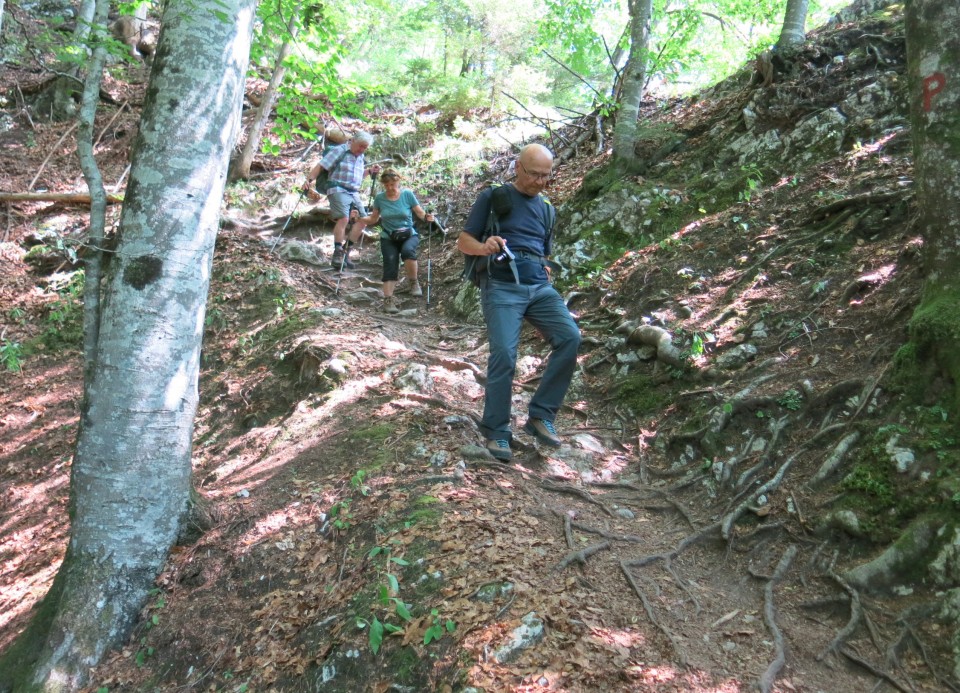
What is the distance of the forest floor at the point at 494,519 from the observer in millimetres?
2893

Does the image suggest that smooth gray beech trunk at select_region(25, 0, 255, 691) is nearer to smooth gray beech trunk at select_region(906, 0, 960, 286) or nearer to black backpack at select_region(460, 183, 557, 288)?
black backpack at select_region(460, 183, 557, 288)

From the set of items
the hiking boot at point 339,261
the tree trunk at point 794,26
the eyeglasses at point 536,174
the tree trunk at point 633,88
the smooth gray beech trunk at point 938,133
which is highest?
the tree trunk at point 794,26

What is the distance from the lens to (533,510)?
4.13 meters

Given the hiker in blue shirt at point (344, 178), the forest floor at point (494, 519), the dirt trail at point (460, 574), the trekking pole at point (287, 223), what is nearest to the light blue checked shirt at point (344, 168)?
the hiker in blue shirt at point (344, 178)

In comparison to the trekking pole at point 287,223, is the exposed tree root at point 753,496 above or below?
below

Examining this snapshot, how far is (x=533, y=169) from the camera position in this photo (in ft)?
14.8

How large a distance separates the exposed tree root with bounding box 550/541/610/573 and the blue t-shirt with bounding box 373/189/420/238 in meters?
6.41

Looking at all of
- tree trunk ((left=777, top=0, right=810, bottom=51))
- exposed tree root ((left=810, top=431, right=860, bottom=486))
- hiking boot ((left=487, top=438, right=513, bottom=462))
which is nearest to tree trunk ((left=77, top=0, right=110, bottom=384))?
hiking boot ((left=487, top=438, right=513, bottom=462))

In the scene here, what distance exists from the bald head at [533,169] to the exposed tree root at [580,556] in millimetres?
2762

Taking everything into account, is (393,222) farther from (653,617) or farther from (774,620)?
(774,620)

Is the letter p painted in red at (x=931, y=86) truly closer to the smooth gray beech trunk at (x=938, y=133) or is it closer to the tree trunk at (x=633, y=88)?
the smooth gray beech trunk at (x=938, y=133)

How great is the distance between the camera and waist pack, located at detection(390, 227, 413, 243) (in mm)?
8945

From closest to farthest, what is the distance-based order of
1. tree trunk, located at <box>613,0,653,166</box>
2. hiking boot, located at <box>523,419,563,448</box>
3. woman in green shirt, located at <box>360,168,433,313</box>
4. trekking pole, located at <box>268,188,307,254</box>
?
hiking boot, located at <box>523,419,563,448</box> → woman in green shirt, located at <box>360,168,433,313</box> → tree trunk, located at <box>613,0,653,166</box> → trekking pole, located at <box>268,188,307,254</box>

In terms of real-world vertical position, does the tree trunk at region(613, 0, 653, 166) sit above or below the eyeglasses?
above
